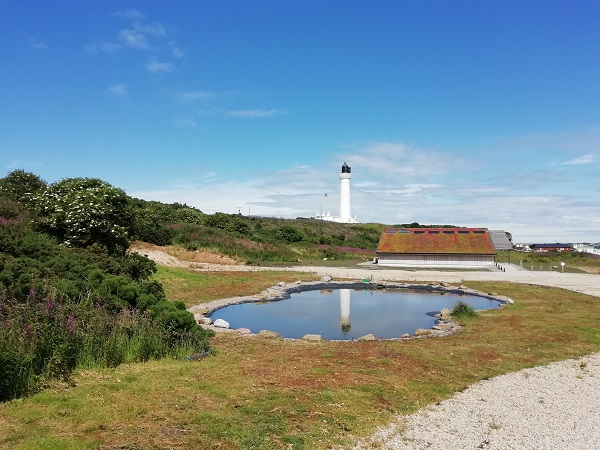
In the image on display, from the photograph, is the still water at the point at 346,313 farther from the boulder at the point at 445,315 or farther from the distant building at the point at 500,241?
the distant building at the point at 500,241

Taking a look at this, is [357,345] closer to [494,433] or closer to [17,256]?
[494,433]

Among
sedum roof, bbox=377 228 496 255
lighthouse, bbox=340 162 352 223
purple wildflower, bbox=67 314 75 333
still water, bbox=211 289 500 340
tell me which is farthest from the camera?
lighthouse, bbox=340 162 352 223

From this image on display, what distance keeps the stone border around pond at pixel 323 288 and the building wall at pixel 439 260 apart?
1656cm

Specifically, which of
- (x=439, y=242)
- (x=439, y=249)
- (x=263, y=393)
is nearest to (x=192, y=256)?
(x=439, y=249)

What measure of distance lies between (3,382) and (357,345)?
8408mm

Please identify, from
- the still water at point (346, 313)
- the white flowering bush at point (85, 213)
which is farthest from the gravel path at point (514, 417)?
the white flowering bush at point (85, 213)

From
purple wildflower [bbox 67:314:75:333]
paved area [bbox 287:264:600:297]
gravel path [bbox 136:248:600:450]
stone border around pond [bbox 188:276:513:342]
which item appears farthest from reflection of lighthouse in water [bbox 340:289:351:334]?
purple wildflower [bbox 67:314:75:333]

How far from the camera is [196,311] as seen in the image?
18.1 metres

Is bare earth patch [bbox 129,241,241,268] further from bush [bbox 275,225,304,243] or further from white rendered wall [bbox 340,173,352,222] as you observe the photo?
white rendered wall [bbox 340,173,352,222]

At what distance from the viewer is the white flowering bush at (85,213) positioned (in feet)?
71.5

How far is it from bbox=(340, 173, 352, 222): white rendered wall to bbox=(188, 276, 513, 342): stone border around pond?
2609 inches

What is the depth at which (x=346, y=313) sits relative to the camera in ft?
66.1

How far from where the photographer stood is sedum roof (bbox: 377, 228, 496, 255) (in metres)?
44.6

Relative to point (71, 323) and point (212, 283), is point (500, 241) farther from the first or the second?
point (71, 323)
